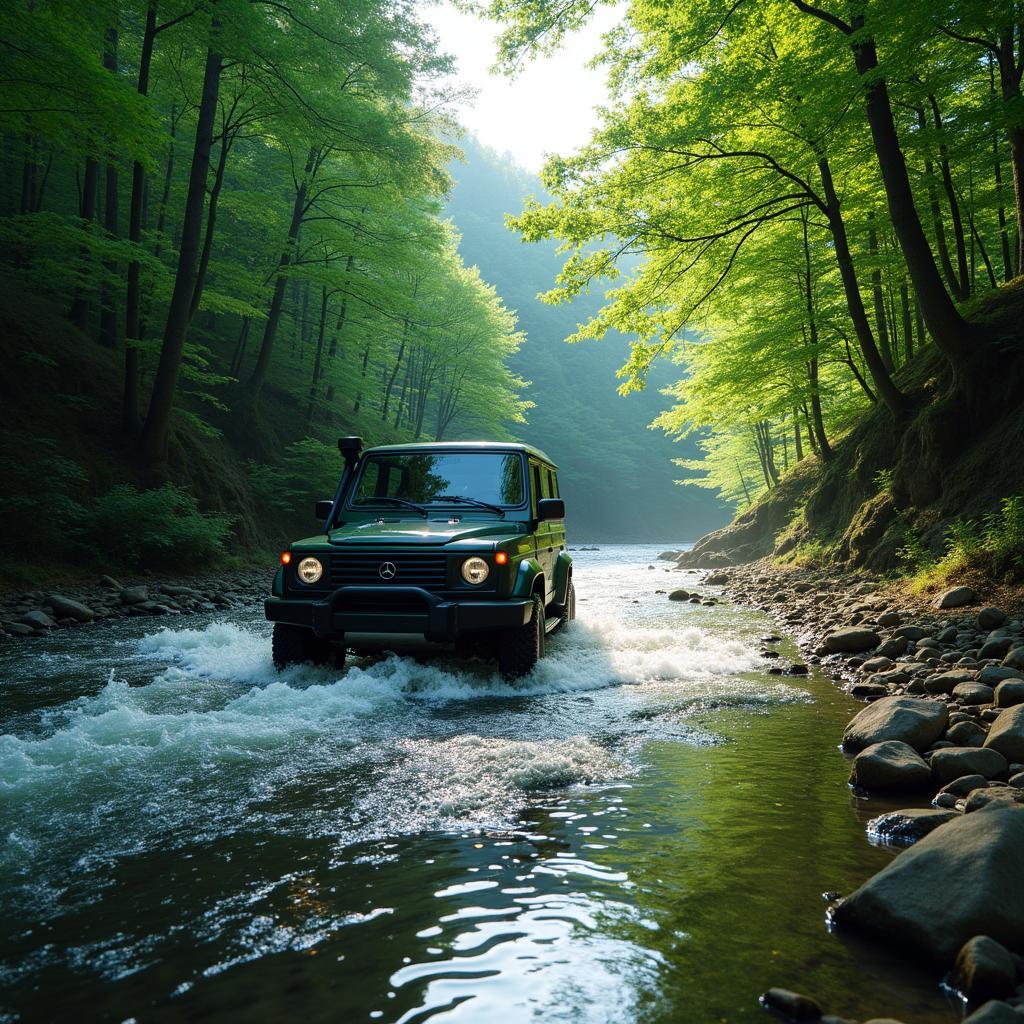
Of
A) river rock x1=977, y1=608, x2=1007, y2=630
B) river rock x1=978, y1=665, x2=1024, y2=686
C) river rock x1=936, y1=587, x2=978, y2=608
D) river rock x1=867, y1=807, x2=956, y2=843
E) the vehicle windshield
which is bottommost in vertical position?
river rock x1=867, y1=807, x2=956, y2=843

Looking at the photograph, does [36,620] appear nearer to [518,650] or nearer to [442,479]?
[442,479]

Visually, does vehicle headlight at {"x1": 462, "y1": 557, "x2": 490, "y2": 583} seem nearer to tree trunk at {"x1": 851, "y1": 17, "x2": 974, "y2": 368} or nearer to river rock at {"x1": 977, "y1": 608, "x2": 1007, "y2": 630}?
river rock at {"x1": 977, "y1": 608, "x2": 1007, "y2": 630}

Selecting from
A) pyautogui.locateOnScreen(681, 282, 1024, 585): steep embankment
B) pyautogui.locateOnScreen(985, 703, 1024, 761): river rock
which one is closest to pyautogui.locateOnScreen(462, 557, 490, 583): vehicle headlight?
pyautogui.locateOnScreen(985, 703, 1024, 761): river rock

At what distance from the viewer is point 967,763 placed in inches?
148

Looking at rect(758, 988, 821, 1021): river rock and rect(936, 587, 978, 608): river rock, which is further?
rect(936, 587, 978, 608): river rock

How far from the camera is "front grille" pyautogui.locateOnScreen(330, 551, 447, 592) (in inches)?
219

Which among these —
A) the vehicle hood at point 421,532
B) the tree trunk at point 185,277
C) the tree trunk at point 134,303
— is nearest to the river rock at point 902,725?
the vehicle hood at point 421,532

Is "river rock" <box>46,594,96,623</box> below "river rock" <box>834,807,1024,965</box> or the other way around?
below

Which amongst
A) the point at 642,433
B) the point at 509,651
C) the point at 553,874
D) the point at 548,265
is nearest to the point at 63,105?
the point at 509,651

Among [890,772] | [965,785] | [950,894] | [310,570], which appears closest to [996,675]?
[965,785]

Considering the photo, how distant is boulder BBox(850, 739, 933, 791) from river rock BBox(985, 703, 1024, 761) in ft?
1.51

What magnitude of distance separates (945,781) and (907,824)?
2.73 ft

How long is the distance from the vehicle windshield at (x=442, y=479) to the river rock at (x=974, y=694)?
3.81m

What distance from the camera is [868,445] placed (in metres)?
14.3
